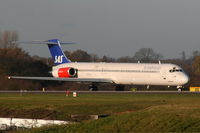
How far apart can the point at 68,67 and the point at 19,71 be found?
Answer: 10675mm

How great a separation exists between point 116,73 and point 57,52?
11130 mm

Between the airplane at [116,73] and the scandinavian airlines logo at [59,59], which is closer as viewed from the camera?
the airplane at [116,73]

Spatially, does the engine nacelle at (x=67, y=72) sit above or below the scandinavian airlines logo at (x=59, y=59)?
below

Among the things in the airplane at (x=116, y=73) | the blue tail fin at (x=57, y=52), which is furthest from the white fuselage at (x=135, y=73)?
the blue tail fin at (x=57, y=52)

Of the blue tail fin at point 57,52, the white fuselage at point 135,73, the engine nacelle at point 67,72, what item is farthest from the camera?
the blue tail fin at point 57,52

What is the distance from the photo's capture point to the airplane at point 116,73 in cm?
6769

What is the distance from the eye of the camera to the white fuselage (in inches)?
2653

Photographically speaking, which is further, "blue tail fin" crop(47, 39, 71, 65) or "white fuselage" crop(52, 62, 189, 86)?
"blue tail fin" crop(47, 39, 71, 65)

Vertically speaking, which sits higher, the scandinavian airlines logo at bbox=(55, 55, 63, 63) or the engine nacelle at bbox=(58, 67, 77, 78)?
the scandinavian airlines logo at bbox=(55, 55, 63, 63)

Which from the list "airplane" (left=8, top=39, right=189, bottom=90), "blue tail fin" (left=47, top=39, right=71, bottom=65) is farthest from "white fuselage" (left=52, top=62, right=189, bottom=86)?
"blue tail fin" (left=47, top=39, right=71, bottom=65)

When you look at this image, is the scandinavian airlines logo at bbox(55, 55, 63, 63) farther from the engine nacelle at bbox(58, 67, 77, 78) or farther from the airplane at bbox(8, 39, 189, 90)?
the engine nacelle at bbox(58, 67, 77, 78)

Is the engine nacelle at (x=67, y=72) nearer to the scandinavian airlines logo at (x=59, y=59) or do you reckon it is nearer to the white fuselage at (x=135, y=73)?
the white fuselage at (x=135, y=73)

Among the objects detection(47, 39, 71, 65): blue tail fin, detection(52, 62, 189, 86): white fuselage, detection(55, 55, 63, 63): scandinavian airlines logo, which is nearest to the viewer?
detection(52, 62, 189, 86): white fuselage

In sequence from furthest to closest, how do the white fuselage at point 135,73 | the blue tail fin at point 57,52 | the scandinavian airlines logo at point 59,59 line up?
the scandinavian airlines logo at point 59,59
the blue tail fin at point 57,52
the white fuselage at point 135,73
